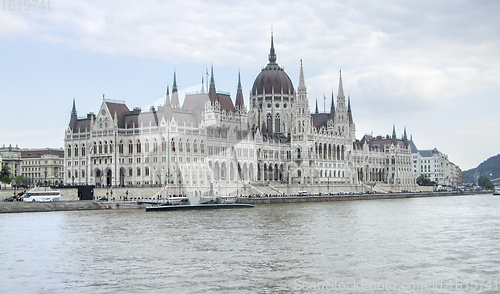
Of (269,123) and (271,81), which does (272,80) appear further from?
(269,123)

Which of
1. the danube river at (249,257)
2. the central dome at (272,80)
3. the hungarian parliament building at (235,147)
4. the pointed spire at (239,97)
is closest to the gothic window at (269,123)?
the hungarian parliament building at (235,147)

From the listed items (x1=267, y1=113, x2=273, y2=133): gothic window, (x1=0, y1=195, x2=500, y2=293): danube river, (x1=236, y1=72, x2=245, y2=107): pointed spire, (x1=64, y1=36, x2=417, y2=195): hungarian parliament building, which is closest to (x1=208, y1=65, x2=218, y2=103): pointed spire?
(x1=64, y1=36, x2=417, y2=195): hungarian parliament building

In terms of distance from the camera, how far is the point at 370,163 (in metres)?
146

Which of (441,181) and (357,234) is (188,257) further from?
(441,181)

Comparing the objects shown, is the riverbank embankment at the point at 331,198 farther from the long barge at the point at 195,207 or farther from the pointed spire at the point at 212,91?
the pointed spire at the point at 212,91

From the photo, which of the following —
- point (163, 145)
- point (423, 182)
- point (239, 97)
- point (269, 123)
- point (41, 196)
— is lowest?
point (423, 182)

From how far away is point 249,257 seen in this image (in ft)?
103

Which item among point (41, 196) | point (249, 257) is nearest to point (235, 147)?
point (41, 196)

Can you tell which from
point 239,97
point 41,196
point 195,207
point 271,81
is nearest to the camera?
point 195,207

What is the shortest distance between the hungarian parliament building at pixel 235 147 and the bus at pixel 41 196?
15901 millimetres

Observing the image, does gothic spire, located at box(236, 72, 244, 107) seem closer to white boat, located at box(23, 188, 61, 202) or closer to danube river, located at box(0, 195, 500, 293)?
white boat, located at box(23, 188, 61, 202)

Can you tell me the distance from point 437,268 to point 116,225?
87.8 feet

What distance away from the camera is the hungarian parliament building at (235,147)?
92.3 m

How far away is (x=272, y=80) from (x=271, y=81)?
0.33 meters
